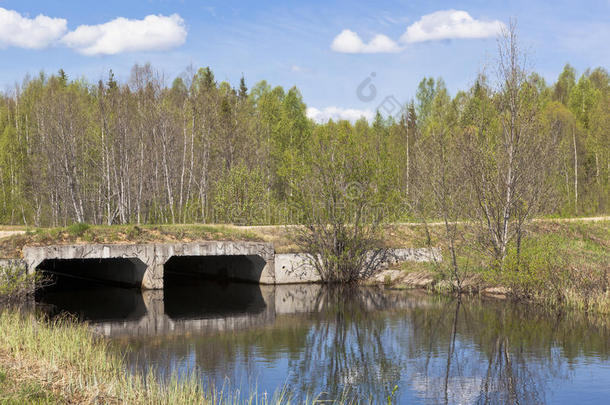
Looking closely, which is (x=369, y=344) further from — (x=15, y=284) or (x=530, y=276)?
(x=15, y=284)

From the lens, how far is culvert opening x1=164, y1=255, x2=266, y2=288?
34906mm

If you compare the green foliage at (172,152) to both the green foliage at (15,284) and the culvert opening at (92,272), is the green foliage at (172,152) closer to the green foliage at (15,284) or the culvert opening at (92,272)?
the culvert opening at (92,272)

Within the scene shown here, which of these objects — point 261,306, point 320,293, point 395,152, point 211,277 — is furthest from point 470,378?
point 395,152

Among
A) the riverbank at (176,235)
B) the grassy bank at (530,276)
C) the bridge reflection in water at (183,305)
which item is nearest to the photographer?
the bridge reflection in water at (183,305)

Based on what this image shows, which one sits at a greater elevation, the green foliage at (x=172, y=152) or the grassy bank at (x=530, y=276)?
the green foliage at (x=172, y=152)

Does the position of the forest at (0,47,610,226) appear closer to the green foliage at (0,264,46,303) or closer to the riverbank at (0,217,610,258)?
the riverbank at (0,217,610,258)

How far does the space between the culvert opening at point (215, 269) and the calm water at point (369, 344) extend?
473 cm

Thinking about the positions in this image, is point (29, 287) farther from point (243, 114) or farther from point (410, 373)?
point (243, 114)

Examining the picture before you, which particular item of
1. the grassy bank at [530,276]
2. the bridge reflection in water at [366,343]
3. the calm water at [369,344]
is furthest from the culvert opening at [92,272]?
the grassy bank at [530,276]

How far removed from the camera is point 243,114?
206ft

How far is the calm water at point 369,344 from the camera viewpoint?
14.7 meters

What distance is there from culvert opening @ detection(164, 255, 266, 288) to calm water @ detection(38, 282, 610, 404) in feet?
15.5

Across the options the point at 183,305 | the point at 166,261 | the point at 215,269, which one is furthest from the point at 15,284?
the point at 215,269

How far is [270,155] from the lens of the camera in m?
61.6
